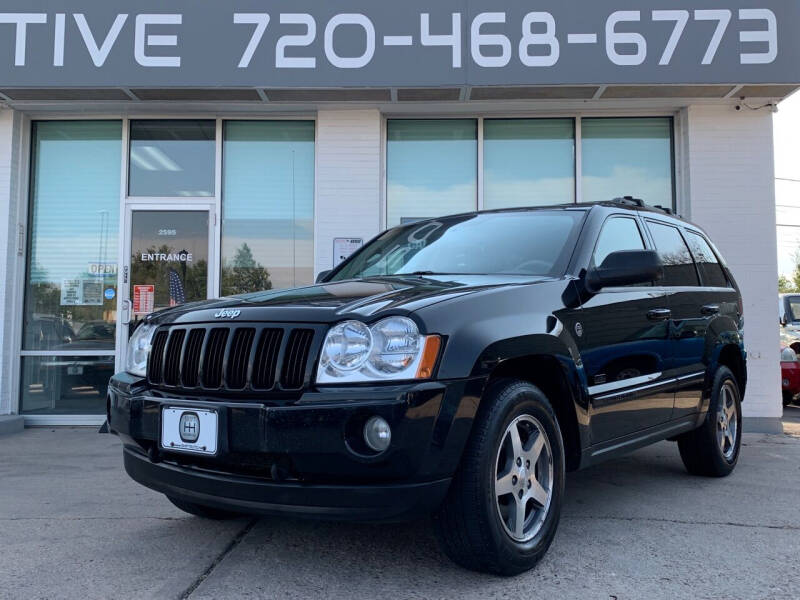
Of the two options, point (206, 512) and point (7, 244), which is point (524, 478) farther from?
point (7, 244)

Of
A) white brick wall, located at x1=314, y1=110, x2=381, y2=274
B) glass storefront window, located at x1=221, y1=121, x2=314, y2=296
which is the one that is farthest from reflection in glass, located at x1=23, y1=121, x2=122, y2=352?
white brick wall, located at x1=314, y1=110, x2=381, y2=274

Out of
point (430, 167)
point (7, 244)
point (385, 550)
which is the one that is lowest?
point (385, 550)

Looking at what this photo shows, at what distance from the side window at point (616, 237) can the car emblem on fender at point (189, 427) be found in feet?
7.07

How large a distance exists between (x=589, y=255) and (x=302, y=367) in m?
1.74

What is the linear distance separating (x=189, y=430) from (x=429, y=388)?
39.2 inches

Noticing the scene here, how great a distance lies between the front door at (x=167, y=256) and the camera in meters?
7.73

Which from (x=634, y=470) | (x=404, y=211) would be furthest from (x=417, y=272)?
(x=404, y=211)

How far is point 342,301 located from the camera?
2750 mm

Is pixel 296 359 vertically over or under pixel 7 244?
under

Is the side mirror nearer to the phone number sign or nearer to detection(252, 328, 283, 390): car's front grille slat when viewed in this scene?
detection(252, 328, 283, 390): car's front grille slat

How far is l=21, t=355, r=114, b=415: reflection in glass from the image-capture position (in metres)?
7.71

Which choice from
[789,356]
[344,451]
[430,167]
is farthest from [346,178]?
[789,356]

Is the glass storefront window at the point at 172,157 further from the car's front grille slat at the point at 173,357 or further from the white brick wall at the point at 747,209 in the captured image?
the white brick wall at the point at 747,209

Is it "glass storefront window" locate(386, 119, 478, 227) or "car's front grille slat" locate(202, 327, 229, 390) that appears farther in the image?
"glass storefront window" locate(386, 119, 478, 227)
